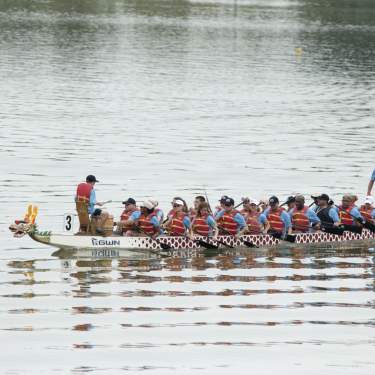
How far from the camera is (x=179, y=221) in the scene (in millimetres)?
42031

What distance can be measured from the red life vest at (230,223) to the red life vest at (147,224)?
2.82m

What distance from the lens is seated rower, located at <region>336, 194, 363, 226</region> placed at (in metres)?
45.6

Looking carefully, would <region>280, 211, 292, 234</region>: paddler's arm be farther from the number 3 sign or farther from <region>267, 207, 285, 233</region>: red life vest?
the number 3 sign

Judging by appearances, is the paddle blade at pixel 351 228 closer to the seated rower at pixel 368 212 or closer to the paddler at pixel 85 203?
the seated rower at pixel 368 212

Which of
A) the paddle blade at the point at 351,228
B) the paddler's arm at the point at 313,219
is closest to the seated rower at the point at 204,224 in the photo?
the paddler's arm at the point at 313,219

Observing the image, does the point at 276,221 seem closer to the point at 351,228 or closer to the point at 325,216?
the point at 325,216

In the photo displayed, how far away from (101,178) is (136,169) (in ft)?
11.7

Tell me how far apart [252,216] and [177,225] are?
3.28 meters

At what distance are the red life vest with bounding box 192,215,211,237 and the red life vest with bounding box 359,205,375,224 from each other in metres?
7.06

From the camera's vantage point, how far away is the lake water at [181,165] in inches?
1172

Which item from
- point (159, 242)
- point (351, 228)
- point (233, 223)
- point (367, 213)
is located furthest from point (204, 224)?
point (367, 213)

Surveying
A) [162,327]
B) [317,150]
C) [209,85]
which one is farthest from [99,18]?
[162,327]

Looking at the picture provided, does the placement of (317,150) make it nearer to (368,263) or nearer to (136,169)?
(136,169)

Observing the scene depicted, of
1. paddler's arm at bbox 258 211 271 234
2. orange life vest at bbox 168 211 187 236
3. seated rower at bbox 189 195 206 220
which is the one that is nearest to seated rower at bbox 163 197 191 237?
orange life vest at bbox 168 211 187 236
